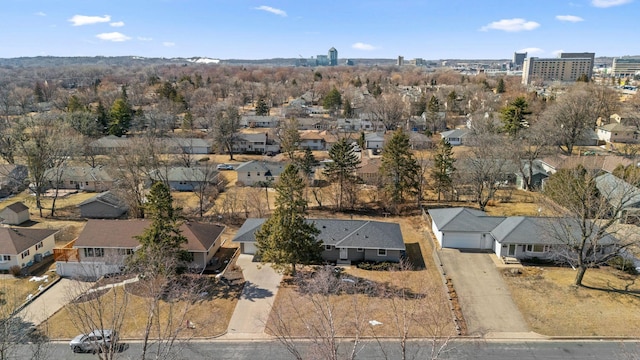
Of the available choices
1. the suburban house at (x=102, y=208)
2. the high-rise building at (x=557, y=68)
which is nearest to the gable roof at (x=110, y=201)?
the suburban house at (x=102, y=208)

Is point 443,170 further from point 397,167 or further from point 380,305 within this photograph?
point 380,305

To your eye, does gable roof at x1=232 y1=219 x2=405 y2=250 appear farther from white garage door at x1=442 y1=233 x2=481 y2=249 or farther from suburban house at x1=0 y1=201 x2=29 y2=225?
suburban house at x1=0 y1=201 x2=29 y2=225

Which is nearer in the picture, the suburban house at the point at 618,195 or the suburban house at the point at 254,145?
the suburban house at the point at 618,195

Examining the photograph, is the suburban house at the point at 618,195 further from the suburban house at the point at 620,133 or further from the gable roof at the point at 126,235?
the suburban house at the point at 620,133

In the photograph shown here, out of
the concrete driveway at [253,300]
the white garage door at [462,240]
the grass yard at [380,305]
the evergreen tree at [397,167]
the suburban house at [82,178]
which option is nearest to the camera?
the grass yard at [380,305]

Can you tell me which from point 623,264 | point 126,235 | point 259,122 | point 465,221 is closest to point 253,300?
point 126,235

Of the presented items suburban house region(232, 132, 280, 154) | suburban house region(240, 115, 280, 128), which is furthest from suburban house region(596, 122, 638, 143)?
suburban house region(240, 115, 280, 128)

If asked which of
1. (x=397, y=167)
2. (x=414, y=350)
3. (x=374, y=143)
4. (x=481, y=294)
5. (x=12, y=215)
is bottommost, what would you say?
(x=414, y=350)
